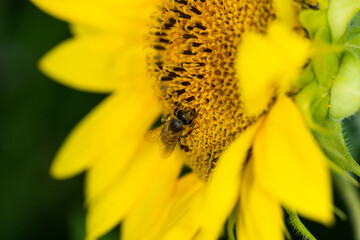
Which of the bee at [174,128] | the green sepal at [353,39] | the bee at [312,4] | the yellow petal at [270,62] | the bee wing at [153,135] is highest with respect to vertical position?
the bee at [312,4]

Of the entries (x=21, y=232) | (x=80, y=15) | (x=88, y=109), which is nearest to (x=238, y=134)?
(x=80, y=15)

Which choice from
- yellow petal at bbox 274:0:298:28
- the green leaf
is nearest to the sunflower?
yellow petal at bbox 274:0:298:28

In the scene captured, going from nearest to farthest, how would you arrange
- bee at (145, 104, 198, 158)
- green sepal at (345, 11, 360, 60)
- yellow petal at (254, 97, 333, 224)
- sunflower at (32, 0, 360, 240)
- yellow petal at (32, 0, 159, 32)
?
yellow petal at (254, 97, 333, 224), sunflower at (32, 0, 360, 240), green sepal at (345, 11, 360, 60), bee at (145, 104, 198, 158), yellow petal at (32, 0, 159, 32)

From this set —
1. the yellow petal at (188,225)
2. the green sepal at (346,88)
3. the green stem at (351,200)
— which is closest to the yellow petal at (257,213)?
the yellow petal at (188,225)

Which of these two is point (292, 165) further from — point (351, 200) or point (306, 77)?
point (351, 200)

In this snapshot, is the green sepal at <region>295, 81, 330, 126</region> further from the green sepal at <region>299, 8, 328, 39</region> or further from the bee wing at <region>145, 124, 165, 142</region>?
the bee wing at <region>145, 124, 165, 142</region>

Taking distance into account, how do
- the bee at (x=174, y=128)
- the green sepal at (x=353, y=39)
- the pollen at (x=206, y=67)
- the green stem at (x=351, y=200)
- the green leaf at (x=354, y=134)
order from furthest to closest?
the green stem at (x=351, y=200) < the green leaf at (x=354, y=134) < the bee at (x=174, y=128) < the pollen at (x=206, y=67) < the green sepal at (x=353, y=39)

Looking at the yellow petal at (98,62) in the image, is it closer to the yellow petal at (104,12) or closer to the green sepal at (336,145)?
the yellow petal at (104,12)
